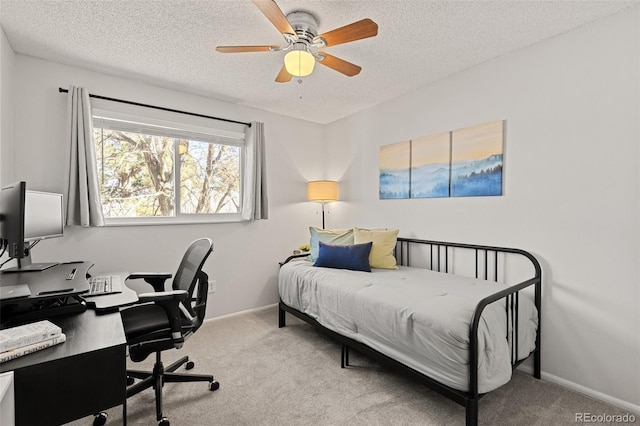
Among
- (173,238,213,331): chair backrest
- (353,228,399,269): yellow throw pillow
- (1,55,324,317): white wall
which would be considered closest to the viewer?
(173,238,213,331): chair backrest

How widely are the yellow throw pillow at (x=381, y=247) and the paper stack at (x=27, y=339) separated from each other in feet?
7.70

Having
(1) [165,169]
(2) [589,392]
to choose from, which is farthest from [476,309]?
(1) [165,169]

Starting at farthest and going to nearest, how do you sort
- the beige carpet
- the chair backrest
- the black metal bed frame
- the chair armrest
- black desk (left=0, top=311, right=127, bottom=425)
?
the chair armrest, the chair backrest, the beige carpet, the black metal bed frame, black desk (left=0, top=311, right=127, bottom=425)

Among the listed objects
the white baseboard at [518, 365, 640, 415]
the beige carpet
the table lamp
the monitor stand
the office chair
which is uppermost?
the table lamp

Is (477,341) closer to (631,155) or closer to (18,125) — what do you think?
(631,155)

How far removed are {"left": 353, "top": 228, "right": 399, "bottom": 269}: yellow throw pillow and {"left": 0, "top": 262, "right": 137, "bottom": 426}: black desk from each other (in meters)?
2.18

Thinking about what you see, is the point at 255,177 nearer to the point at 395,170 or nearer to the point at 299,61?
the point at 395,170

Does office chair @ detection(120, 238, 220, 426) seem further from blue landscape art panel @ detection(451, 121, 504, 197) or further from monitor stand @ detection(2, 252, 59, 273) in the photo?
blue landscape art panel @ detection(451, 121, 504, 197)

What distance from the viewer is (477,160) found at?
2617mm

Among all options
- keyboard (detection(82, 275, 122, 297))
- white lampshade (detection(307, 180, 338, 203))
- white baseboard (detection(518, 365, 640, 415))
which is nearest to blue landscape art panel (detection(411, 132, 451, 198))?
white lampshade (detection(307, 180, 338, 203))

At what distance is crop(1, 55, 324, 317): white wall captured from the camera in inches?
97.0

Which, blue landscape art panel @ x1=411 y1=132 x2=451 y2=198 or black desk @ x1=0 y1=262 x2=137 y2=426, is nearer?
black desk @ x1=0 y1=262 x2=137 y2=426

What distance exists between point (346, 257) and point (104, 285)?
6.06ft

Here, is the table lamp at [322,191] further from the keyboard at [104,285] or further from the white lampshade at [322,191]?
the keyboard at [104,285]
